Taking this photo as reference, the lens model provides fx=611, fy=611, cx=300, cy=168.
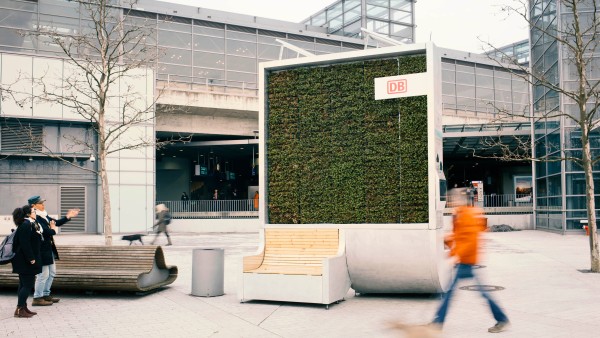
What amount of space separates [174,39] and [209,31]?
2.39 meters

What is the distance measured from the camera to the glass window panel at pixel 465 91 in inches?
2042

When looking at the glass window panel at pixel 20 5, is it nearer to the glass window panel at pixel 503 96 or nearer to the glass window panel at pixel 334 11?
the glass window panel at pixel 334 11

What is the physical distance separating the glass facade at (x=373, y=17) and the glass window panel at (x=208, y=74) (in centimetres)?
1438

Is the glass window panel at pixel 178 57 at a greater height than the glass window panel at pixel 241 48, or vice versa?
the glass window panel at pixel 241 48

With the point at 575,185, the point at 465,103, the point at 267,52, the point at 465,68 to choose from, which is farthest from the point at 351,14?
the point at 575,185

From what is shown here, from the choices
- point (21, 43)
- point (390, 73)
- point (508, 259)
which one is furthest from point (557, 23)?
point (21, 43)

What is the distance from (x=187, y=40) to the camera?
39125mm

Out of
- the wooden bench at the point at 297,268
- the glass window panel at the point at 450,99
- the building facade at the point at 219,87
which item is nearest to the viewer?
the wooden bench at the point at 297,268

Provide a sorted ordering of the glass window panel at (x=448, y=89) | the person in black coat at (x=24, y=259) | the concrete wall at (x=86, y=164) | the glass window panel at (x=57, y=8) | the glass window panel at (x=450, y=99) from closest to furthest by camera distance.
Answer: the person in black coat at (x=24, y=259) → the concrete wall at (x=86, y=164) → the glass window panel at (x=57, y=8) → the glass window panel at (x=450, y=99) → the glass window panel at (x=448, y=89)

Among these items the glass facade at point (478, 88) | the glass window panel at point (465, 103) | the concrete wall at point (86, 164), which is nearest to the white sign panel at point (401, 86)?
the concrete wall at point (86, 164)

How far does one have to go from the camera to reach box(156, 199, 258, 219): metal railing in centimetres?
3531

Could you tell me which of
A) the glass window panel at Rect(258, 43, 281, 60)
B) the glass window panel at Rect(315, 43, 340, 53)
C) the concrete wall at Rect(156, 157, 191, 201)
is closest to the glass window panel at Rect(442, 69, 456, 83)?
the glass window panel at Rect(315, 43, 340, 53)

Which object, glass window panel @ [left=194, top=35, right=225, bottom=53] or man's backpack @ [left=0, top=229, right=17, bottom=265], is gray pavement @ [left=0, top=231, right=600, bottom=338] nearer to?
man's backpack @ [left=0, top=229, right=17, bottom=265]

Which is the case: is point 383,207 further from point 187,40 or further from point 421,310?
point 187,40
